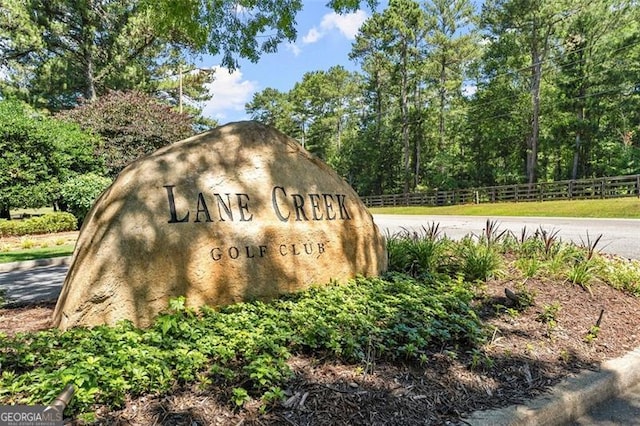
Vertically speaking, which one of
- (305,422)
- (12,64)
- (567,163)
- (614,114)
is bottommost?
(305,422)

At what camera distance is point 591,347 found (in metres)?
3.35

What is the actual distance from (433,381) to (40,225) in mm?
14335

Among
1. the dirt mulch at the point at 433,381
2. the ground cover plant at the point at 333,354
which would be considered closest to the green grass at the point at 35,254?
the ground cover plant at the point at 333,354

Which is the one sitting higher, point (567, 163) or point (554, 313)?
point (567, 163)

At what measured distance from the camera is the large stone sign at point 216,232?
332cm

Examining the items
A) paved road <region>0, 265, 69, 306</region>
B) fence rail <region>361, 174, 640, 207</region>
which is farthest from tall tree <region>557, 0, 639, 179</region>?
paved road <region>0, 265, 69, 306</region>

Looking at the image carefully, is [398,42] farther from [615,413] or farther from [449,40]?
[615,413]

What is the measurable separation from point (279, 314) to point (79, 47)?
26.0 m

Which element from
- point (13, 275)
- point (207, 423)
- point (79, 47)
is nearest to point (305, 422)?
point (207, 423)

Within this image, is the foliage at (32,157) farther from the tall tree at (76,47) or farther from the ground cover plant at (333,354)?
the ground cover plant at (333,354)

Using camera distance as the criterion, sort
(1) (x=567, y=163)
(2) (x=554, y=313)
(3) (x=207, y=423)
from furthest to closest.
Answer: (1) (x=567, y=163) < (2) (x=554, y=313) < (3) (x=207, y=423)

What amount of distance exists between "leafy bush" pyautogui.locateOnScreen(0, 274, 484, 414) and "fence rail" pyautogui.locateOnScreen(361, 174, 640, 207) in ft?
65.9

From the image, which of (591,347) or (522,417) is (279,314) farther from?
(591,347)

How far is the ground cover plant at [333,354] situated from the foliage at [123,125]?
45.8 ft
